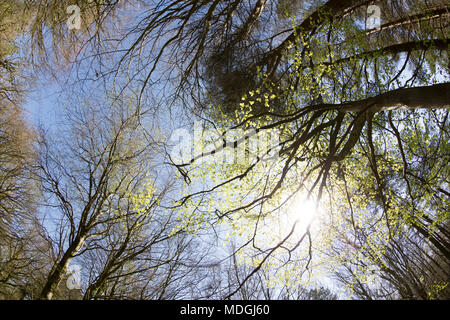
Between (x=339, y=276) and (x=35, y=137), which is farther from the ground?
(x=35, y=137)

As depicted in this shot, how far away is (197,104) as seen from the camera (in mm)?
5949

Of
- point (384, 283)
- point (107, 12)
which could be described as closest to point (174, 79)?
point (107, 12)

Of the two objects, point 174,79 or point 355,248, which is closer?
point 174,79

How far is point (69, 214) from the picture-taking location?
20.9 feet

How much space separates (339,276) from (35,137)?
11.0 metres

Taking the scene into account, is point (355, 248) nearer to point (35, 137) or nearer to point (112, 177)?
point (112, 177)

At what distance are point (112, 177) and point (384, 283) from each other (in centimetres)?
993

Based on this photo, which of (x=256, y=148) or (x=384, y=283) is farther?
(x=384, y=283)
